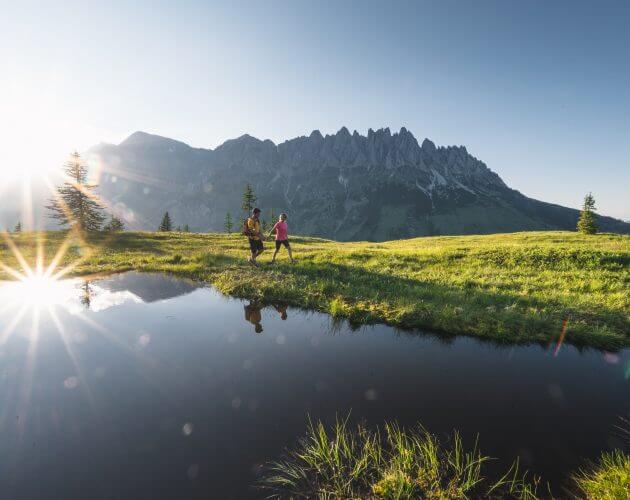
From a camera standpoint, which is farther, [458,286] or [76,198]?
[76,198]

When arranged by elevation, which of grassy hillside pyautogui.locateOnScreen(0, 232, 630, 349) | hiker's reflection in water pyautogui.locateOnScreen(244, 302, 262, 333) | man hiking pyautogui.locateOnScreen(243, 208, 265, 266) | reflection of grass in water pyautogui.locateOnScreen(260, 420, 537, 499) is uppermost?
man hiking pyautogui.locateOnScreen(243, 208, 265, 266)

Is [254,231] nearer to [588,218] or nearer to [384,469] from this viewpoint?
[384,469]

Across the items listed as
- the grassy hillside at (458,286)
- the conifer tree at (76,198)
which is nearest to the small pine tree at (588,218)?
the grassy hillside at (458,286)

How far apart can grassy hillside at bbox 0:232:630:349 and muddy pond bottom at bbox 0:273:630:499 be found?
829 mm

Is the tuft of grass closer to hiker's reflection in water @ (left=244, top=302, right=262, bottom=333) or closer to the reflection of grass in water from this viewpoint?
the reflection of grass in water

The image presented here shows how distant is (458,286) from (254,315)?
8.37m

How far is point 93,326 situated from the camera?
755 centimetres

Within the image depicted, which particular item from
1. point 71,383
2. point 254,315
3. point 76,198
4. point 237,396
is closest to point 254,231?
point 254,315

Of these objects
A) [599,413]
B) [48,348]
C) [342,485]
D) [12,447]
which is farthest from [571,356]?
[48,348]

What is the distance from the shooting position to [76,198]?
47.7 m

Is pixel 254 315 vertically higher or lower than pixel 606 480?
higher

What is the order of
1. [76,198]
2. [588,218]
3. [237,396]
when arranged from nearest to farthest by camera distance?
[237,396] → [76,198] → [588,218]

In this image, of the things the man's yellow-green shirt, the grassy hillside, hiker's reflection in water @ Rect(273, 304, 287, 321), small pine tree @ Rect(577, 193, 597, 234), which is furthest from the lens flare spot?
small pine tree @ Rect(577, 193, 597, 234)

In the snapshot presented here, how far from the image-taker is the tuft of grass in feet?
10.3
